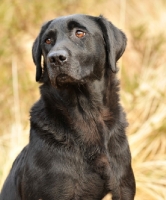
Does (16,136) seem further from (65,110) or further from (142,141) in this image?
(65,110)

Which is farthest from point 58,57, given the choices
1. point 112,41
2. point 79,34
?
point 112,41

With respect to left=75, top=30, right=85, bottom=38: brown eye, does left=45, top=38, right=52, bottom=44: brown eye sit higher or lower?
lower

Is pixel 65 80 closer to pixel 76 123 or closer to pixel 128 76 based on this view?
pixel 76 123

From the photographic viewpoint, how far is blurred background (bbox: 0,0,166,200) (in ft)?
18.3

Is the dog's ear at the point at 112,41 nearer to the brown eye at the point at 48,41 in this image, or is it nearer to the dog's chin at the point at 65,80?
the dog's chin at the point at 65,80

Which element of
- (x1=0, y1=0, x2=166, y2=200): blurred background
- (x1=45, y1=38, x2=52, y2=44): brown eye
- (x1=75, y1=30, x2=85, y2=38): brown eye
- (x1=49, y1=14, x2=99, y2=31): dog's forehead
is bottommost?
(x1=0, y1=0, x2=166, y2=200): blurred background

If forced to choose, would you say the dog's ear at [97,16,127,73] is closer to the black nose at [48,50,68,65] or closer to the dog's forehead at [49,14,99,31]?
the dog's forehead at [49,14,99,31]

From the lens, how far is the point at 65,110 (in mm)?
3666

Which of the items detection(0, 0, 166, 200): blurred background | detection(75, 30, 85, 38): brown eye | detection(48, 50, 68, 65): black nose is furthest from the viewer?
detection(0, 0, 166, 200): blurred background

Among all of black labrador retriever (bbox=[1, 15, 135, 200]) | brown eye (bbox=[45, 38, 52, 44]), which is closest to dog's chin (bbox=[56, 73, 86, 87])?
black labrador retriever (bbox=[1, 15, 135, 200])

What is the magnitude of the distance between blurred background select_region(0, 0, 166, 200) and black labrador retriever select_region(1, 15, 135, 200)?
4.52 ft

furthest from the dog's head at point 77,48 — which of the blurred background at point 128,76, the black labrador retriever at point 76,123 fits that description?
the blurred background at point 128,76

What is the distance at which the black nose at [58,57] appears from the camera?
11.2ft

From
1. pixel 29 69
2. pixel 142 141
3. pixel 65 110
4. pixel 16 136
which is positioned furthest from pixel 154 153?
pixel 29 69
